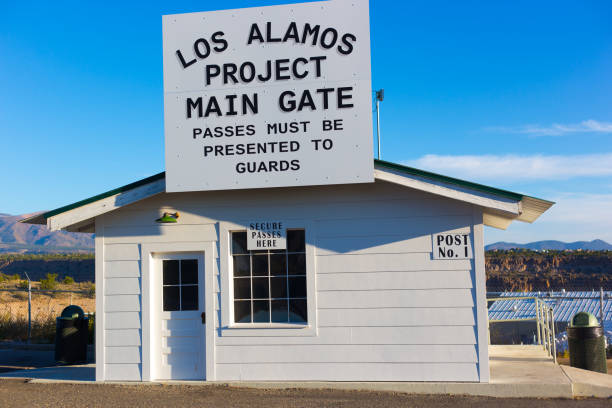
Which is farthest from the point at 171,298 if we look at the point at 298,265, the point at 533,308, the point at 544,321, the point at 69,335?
the point at 533,308

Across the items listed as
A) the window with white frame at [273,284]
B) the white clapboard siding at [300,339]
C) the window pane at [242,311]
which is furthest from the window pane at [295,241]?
the white clapboard siding at [300,339]

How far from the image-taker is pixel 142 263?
949 centimetres

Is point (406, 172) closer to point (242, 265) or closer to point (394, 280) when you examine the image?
point (394, 280)

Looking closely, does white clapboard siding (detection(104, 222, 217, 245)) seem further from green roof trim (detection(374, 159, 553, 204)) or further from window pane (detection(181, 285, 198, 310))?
green roof trim (detection(374, 159, 553, 204))

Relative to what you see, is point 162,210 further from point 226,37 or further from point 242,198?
point 226,37

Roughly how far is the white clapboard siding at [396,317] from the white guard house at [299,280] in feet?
0.05

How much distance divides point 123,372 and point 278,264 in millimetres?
2924

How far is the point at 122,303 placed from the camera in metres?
9.53

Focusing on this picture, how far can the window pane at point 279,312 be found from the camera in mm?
9164

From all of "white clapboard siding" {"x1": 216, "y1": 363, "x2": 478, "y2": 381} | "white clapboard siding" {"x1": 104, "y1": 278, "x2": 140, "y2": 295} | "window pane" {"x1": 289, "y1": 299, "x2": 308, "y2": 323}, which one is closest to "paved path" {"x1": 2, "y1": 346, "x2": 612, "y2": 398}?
"white clapboard siding" {"x1": 216, "y1": 363, "x2": 478, "y2": 381}

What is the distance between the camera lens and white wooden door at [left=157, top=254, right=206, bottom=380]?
9.41 metres

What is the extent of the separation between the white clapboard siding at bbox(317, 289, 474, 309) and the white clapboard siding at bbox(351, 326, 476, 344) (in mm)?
325

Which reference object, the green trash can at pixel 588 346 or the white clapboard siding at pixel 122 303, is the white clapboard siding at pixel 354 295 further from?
the green trash can at pixel 588 346

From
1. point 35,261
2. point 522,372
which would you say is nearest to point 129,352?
point 522,372
